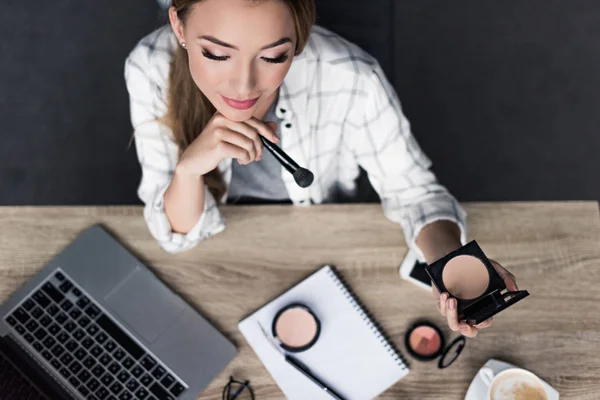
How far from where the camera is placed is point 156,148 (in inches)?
43.5

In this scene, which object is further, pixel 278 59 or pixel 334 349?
pixel 334 349

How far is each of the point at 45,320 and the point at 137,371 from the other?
19cm

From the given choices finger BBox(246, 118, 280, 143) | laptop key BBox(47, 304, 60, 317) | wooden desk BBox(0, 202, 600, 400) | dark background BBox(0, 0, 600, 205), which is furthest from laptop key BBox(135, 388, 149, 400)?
dark background BBox(0, 0, 600, 205)

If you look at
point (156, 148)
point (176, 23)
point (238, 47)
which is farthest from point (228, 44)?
point (156, 148)

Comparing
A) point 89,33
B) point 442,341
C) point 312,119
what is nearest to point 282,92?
point 312,119

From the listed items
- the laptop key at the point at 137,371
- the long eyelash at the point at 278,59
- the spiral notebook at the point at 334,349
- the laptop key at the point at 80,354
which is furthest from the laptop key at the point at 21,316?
the long eyelash at the point at 278,59

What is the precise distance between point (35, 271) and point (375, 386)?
0.65 meters

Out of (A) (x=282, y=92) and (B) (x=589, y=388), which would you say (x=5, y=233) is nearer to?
(A) (x=282, y=92)

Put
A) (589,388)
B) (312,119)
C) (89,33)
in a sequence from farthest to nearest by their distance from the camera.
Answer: (89,33) < (312,119) < (589,388)

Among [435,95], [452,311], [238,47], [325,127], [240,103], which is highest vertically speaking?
[238,47]

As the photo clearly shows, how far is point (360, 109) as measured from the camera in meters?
1.09

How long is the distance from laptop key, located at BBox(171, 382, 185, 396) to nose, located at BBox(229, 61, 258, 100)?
513 mm

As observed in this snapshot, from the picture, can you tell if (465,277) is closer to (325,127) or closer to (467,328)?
(467,328)

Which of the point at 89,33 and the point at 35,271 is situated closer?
the point at 35,271
